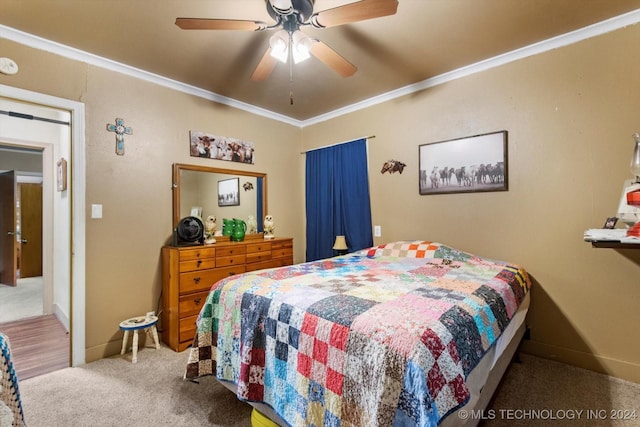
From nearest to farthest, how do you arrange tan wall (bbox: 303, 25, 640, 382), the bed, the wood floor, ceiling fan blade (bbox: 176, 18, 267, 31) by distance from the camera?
the bed → ceiling fan blade (bbox: 176, 18, 267, 31) → tan wall (bbox: 303, 25, 640, 382) → the wood floor

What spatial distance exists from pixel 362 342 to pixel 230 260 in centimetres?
214

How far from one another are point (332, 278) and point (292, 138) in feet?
9.07

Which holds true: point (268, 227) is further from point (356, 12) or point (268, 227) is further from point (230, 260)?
point (356, 12)

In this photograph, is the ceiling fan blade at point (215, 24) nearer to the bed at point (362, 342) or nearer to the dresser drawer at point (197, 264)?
the bed at point (362, 342)

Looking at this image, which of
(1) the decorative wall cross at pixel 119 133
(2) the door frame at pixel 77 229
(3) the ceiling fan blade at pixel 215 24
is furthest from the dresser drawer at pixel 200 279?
(3) the ceiling fan blade at pixel 215 24

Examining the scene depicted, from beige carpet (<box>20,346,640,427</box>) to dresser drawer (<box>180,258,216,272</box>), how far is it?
2.59 ft

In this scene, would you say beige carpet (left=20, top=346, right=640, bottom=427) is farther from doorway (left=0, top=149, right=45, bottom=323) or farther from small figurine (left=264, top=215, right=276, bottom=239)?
doorway (left=0, top=149, right=45, bottom=323)

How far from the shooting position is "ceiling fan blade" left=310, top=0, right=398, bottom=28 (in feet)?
4.83

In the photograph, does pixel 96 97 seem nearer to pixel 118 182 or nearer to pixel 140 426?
pixel 118 182

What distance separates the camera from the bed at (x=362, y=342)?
1007 mm

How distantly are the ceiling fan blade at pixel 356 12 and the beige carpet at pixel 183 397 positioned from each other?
235 centimetres

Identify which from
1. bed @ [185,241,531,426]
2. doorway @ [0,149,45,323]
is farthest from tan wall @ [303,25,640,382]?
doorway @ [0,149,45,323]

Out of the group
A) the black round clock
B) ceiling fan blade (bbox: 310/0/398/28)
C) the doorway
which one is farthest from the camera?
the doorway

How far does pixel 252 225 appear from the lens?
354cm
